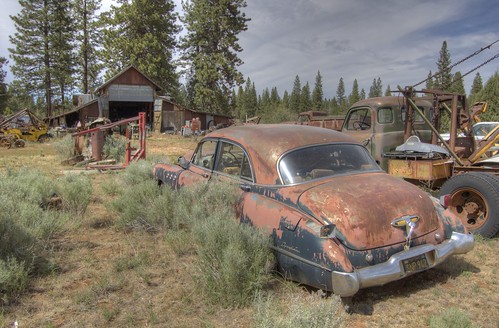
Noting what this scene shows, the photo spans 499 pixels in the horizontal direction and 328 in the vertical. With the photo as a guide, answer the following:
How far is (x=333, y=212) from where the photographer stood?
336cm

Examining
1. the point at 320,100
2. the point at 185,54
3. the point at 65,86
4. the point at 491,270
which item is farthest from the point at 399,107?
the point at 320,100

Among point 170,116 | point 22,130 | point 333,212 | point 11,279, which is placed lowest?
point 11,279

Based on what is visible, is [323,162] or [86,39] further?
[86,39]

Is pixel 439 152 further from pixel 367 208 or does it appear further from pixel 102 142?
pixel 102 142

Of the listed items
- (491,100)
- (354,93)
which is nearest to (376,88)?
(354,93)

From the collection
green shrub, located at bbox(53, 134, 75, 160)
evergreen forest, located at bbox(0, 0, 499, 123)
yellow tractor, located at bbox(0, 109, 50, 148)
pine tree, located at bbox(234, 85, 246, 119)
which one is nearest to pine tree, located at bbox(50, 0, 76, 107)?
evergreen forest, located at bbox(0, 0, 499, 123)

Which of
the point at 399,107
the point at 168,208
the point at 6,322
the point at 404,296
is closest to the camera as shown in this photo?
the point at 6,322

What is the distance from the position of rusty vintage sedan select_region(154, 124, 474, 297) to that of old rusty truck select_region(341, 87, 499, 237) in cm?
94

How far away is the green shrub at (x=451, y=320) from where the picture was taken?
2877 mm

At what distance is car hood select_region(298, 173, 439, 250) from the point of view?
325 centimetres

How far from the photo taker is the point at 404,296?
3.55m

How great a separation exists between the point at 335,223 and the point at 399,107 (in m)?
6.34

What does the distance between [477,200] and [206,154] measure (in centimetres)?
405

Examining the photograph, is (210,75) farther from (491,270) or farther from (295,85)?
(295,85)
